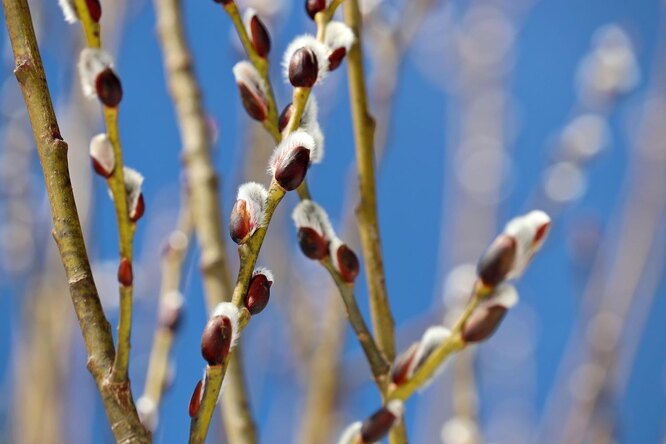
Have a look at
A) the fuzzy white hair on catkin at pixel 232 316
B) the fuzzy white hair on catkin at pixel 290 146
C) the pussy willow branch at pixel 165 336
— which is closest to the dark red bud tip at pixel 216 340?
the fuzzy white hair on catkin at pixel 232 316

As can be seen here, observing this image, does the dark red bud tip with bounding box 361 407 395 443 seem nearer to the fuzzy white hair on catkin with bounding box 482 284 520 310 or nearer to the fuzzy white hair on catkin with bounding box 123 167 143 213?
the fuzzy white hair on catkin with bounding box 482 284 520 310

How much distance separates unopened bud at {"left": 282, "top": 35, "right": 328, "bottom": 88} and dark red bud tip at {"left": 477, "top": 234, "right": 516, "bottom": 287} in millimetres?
178

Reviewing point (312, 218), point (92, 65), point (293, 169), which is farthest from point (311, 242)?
point (92, 65)

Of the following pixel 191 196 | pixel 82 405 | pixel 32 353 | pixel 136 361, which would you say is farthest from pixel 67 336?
pixel 191 196

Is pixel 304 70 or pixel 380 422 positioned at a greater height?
pixel 304 70

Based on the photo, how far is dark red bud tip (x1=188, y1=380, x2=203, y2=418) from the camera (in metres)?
0.54

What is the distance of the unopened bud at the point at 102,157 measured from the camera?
2.09ft

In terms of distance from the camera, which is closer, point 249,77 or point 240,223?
point 240,223

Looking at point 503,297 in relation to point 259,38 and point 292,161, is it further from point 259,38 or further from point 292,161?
point 259,38

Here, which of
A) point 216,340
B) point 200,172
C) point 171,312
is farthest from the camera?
point 200,172

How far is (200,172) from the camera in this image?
1041 mm

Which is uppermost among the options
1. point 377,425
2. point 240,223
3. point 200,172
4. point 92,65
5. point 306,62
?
point 200,172

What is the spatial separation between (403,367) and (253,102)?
240 mm

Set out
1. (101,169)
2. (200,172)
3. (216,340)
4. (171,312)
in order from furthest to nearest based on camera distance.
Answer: (200,172) → (171,312) → (101,169) → (216,340)
